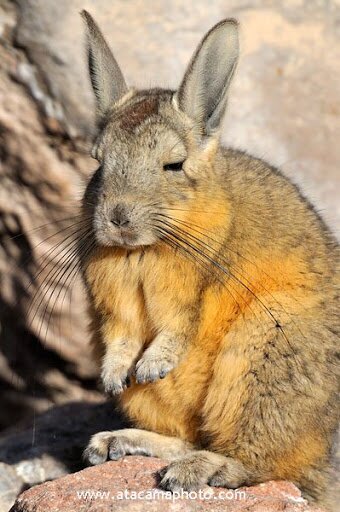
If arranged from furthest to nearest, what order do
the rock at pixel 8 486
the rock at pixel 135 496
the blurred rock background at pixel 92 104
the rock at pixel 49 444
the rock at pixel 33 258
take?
1. the rock at pixel 33 258
2. the blurred rock background at pixel 92 104
3. the rock at pixel 49 444
4. the rock at pixel 8 486
5. the rock at pixel 135 496

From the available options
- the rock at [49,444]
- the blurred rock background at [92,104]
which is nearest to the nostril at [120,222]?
the rock at [49,444]

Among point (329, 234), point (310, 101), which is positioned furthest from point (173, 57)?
point (329, 234)

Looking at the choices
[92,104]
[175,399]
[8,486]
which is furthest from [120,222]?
[92,104]

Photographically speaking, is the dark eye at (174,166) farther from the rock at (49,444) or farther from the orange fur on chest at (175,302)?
the rock at (49,444)

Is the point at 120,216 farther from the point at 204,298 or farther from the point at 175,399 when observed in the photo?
the point at 175,399

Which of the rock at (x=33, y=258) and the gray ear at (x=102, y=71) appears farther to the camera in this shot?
the rock at (x=33, y=258)

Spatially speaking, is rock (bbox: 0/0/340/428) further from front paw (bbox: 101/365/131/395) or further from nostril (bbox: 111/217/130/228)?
nostril (bbox: 111/217/130/228)
